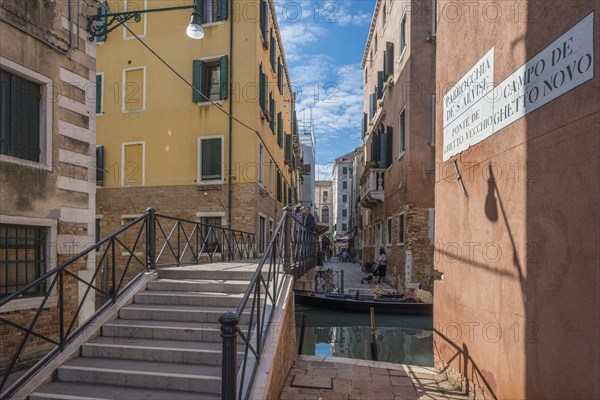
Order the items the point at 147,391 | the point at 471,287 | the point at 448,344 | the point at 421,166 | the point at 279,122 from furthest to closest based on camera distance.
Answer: the point at 279,122, the point at 421,166, the point at 448,344, the point at 471,287, the point at 147,391

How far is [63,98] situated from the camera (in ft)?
20.9

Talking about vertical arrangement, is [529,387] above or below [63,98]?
below

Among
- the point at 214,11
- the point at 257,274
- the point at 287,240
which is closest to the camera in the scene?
the point at 257,274

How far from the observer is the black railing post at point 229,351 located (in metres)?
2.81

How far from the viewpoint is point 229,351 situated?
2836 millimetres

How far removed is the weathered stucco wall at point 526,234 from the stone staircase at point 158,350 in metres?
2.83

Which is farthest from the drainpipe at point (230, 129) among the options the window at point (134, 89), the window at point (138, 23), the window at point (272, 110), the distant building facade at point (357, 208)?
the distant building facade at point (357, 208)

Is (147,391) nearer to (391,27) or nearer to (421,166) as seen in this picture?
(421,166)

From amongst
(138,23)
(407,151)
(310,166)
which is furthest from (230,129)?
(310,166)

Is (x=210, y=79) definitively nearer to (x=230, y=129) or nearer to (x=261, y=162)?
(x=230, y=129)

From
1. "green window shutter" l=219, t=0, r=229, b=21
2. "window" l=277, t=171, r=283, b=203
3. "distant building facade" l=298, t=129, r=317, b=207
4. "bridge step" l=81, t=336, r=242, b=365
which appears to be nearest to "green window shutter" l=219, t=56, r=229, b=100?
"green window shutter" l=219, t=0, r=229, b=21

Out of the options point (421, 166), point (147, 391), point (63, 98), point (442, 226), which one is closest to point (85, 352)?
point (147, 391)

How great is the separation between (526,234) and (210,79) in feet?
39.1

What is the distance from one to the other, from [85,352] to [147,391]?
3.49 feet
